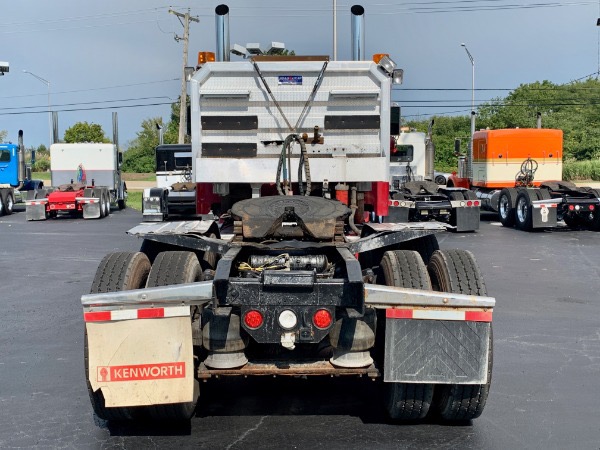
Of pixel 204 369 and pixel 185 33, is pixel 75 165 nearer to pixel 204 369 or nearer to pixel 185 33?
pixel 185 33

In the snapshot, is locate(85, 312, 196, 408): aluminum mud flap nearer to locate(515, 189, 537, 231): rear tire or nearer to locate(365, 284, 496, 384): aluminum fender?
locate(365, 284, 496, 384): aluminum fender

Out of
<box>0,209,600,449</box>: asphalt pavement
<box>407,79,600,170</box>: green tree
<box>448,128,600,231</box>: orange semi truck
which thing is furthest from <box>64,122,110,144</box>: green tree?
<box>0,209,600,449</box>: asphalt pavement

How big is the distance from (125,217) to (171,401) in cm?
2511

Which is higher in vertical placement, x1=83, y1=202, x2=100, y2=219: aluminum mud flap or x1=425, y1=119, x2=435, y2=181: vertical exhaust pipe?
x1=425, y1=119, x2=435, y2=181: vertical exhaust pipe

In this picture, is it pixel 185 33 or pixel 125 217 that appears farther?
pixel 185 33

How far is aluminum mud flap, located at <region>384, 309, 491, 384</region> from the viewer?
18.0 feet

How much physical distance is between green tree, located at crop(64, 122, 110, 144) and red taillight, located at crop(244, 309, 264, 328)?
63.9 meters

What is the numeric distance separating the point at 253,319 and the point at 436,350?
1.19 m

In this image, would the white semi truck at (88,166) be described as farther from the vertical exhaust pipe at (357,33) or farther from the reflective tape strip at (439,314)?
the reflective tape strip at (439,314)

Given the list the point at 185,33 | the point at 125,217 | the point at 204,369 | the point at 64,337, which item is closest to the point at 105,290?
the point at 204,369

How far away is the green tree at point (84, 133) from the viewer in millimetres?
67562

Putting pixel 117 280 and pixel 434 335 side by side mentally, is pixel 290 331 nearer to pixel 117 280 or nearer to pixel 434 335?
pixel 434 335

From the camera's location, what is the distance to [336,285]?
5336 mm

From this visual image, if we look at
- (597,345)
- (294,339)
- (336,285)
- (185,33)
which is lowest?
(597,345)
